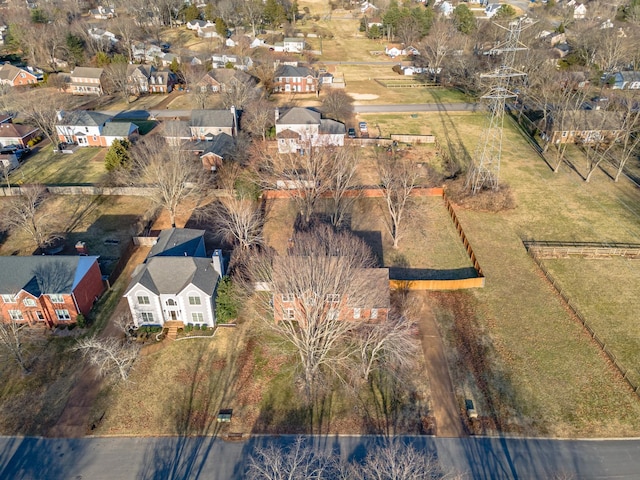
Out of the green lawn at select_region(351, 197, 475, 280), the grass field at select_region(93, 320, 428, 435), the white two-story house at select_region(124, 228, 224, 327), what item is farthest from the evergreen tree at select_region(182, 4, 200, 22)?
the grass field at select_region(93, 320, 428, 435)

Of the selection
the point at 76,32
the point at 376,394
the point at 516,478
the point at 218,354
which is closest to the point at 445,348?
the point at 376,394

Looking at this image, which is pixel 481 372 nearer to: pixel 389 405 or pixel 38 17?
pixel 389 405

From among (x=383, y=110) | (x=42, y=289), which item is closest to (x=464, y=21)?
(x=383, y=110)

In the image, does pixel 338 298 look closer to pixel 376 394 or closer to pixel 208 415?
pixel 376 394

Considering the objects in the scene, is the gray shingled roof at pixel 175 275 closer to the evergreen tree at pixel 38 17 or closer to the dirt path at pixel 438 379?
the dirt path at pixel 438 379

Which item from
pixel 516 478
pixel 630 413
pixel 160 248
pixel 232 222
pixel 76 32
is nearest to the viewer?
pixel 516 478

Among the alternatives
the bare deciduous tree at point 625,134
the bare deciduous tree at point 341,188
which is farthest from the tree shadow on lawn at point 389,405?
the bare deciduous tree at point 625,134
